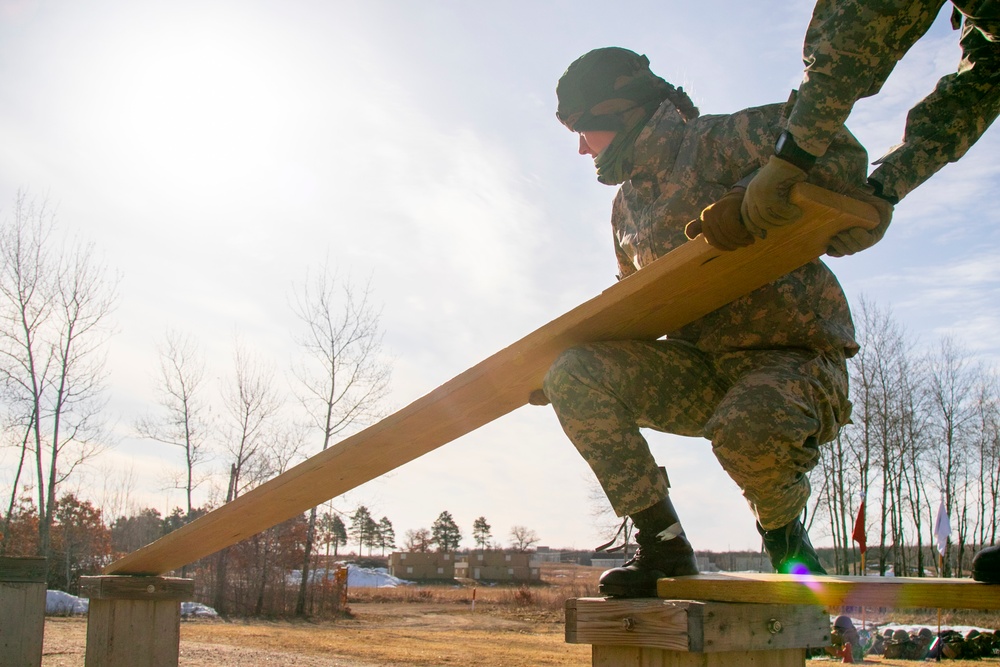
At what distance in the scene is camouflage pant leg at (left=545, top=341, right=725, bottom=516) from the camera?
1896 mm

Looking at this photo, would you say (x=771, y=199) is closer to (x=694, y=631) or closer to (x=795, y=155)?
(x=795, y=155)

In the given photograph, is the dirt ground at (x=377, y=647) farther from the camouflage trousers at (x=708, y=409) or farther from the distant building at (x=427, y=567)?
the distant building at (x=427, y=567)

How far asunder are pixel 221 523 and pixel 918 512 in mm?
31610

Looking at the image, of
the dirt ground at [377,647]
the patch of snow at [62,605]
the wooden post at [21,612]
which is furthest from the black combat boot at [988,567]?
the patch of snow at [62,605]

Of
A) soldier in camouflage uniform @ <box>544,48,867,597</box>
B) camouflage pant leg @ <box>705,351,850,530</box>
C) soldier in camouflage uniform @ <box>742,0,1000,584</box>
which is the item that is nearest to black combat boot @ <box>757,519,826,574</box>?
soldier in camouflage uniform @ <box>544,48,867,597</box>

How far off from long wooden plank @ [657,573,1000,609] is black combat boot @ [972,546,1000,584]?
1 centimetres

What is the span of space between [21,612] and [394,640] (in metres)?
9.05

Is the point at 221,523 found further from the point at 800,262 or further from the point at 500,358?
the point at 800,262

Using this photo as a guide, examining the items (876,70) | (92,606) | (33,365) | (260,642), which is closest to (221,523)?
(92,606)

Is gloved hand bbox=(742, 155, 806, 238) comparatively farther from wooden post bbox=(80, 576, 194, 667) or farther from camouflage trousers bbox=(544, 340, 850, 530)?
wooden post bbox=(80, 576, 194, 667)

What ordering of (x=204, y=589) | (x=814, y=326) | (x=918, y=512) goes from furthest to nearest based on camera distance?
(x=918, y=512) → (x=204, y=589) → (x=814, y=326)

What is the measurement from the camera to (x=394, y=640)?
486 inches

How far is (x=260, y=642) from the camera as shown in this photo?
10.6 m

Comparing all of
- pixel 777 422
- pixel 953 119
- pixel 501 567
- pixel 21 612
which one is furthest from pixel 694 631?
pixel 501 567
